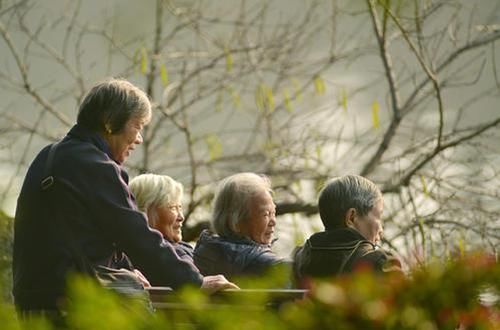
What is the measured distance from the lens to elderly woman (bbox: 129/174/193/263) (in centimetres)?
447

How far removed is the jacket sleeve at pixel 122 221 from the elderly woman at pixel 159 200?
3.12 feet

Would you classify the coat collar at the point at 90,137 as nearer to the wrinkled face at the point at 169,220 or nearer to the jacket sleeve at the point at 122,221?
the jacket sleeve at the point at 122,221

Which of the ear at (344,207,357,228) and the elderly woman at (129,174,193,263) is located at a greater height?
the elderly woman at (129,174,193,263)

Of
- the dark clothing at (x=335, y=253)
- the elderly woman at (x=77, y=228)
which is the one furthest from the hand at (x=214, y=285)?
the dark clothing at (x=335, y=253)

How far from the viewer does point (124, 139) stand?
364 centimetres

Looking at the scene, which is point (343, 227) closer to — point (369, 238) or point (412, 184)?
point (369, 238)

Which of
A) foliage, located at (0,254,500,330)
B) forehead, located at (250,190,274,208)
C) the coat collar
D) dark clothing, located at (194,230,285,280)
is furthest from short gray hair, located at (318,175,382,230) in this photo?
foliage, located at (0,254,500,330)

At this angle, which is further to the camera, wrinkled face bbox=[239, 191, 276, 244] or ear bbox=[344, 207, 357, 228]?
wrinkled face bbox=[239, 191, 276, 244]

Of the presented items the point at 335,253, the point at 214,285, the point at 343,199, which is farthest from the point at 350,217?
the point at 214,285

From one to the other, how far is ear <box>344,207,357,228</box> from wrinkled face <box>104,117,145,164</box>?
88 centimetres

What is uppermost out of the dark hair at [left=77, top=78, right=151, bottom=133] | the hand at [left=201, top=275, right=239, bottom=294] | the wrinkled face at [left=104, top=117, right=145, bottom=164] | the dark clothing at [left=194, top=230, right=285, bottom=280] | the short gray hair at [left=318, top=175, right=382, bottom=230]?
the dark hair at [left=77, top=78, right=151, bottom=133]

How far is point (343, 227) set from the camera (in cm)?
394

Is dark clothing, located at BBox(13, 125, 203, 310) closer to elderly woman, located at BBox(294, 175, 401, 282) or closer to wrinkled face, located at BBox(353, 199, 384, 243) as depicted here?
elderly woman, located at BBox(294, 175, 401, 282)

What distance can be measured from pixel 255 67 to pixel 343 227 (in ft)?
16.7
